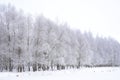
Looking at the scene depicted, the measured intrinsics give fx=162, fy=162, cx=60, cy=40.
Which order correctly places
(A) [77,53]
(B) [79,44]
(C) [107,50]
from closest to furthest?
(A) [77,53] < (B) [79,44] < (C) [107,50]

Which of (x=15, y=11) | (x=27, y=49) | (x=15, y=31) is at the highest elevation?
(x=15, y=11)

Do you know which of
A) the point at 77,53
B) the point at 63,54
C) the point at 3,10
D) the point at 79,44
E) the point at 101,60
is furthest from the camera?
the point at 101,60

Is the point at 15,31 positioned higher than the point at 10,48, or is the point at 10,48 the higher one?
the point at 15,31

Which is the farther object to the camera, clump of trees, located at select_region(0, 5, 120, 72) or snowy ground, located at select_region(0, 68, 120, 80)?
clump of trees, located at select_region(0, 5, 120, 72)

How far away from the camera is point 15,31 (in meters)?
32.4

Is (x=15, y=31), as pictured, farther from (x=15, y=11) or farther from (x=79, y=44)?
(x=79, y=44)

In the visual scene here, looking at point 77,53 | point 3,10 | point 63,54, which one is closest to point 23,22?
point 3,10

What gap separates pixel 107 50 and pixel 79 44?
130 ft

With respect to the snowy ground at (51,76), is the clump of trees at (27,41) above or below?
above

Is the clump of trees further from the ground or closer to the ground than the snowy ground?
further from the ground

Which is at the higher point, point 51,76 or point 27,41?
point 27,41

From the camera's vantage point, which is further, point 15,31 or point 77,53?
point 77,53

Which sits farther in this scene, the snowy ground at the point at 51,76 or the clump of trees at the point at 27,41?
the clump of trees at the point at 27,41

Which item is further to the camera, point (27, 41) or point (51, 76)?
point (27, 41)
